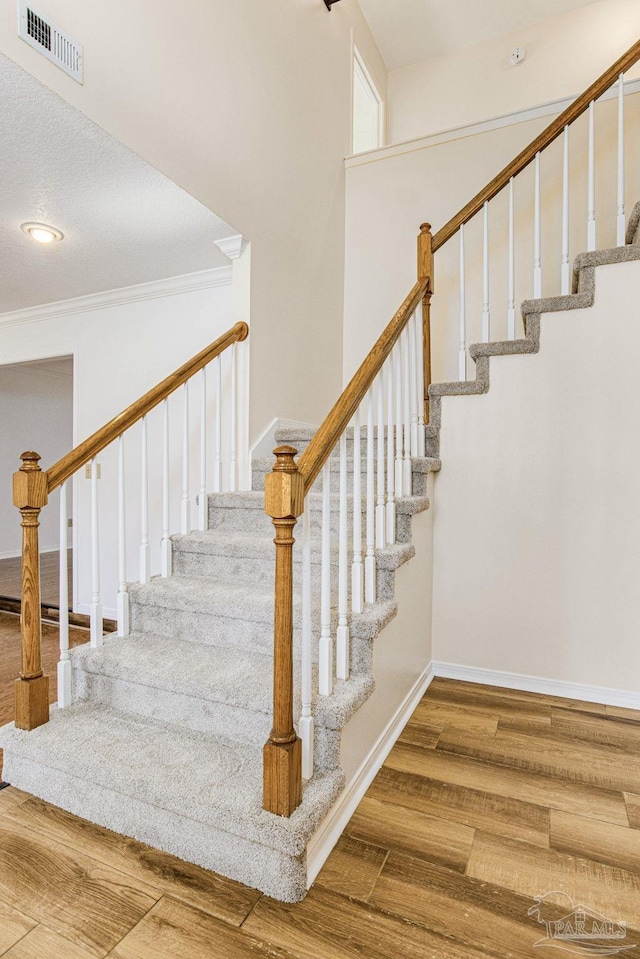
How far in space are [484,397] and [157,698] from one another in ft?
6.69

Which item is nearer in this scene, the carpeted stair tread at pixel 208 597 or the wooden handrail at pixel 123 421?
the wooden handrail at pixel 123 421

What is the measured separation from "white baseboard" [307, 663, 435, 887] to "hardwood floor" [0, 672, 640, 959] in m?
0.03

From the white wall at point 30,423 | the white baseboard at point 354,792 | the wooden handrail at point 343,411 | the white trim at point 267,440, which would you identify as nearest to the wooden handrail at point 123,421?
the white trim at point 267,440

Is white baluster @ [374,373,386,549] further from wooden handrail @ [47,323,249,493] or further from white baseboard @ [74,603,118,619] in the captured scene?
white baseboard @ [74,603,118,619]

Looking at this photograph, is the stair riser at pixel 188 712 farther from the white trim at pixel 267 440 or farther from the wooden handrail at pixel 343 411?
the white trim at pixel 267 440

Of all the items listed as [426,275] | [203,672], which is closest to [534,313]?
[426,275]

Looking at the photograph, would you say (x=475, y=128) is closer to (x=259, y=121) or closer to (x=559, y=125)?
(x=559, y=125)

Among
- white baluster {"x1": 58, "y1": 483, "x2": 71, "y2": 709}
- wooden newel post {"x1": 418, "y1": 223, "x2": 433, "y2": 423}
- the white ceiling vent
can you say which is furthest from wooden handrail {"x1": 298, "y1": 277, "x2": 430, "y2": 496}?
the white ceiling vent

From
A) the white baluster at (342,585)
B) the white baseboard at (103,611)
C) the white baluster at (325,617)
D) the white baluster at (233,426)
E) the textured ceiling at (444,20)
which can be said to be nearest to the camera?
the white baluster at (325,617)

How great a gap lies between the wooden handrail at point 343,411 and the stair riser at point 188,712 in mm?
741

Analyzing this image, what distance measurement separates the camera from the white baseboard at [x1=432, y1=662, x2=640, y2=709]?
2.38 metres

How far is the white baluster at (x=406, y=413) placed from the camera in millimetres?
2342

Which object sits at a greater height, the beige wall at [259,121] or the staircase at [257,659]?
the beige wall at [259,121]

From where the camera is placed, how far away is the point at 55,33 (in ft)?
6.06
